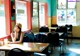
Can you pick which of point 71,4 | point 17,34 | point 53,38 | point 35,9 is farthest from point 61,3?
point 17,34

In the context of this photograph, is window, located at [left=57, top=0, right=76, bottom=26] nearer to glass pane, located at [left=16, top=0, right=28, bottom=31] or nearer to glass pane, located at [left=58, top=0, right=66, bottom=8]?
glass pane, located at [left=58, top=0, right=66, bottom=8]

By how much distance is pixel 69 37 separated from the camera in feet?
38.1

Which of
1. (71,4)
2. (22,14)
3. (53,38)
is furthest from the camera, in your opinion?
(71,4)

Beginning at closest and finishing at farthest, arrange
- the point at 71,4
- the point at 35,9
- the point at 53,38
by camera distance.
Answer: the point at 53,38 → the point at 35,9 → the point at 71,4

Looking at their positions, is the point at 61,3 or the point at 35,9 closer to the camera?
the point at 35,9

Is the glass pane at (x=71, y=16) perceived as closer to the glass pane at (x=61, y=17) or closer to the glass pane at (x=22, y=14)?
the glass pane at (x=61, y=17)

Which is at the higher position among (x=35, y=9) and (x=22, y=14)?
(x=35, y=9)

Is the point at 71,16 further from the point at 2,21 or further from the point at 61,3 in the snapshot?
the point at 2,21

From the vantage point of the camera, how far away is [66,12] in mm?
11781

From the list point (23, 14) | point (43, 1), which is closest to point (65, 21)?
point (43, 1)

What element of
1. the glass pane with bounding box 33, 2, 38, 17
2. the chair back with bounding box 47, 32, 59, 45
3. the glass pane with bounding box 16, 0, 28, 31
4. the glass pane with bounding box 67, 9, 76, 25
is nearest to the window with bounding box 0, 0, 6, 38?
the glass pane with bounding box 16, 0, 28, 31

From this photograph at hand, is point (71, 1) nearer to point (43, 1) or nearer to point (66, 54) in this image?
point (43, 1)

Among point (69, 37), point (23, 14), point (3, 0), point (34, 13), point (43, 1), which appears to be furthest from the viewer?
point (69, 37)

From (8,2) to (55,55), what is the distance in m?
2.75
